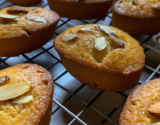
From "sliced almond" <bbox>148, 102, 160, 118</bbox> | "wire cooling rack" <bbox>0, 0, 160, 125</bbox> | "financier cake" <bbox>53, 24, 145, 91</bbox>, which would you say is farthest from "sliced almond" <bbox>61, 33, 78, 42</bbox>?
"sliced almond" <bbox>148, 102, 160, 118</bbox>

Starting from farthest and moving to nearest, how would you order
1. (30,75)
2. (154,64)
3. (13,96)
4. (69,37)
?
1. (154,64)
2. (69,37)
3. (30,75)
4. (13,96)

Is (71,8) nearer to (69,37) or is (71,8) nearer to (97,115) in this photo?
(69,37)

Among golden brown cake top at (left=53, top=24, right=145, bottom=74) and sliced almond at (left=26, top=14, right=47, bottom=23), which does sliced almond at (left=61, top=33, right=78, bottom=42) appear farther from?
sliced almond at (left=26, top=14, right=47, bottom=23)

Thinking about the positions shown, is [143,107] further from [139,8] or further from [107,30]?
[139,8]

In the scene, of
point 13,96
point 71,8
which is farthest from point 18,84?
point 71,8

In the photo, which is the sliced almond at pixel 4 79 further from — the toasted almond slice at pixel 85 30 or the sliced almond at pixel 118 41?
the sliced almond at pixel 118 41

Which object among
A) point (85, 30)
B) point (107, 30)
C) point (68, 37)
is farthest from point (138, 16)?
point (68, 37)
